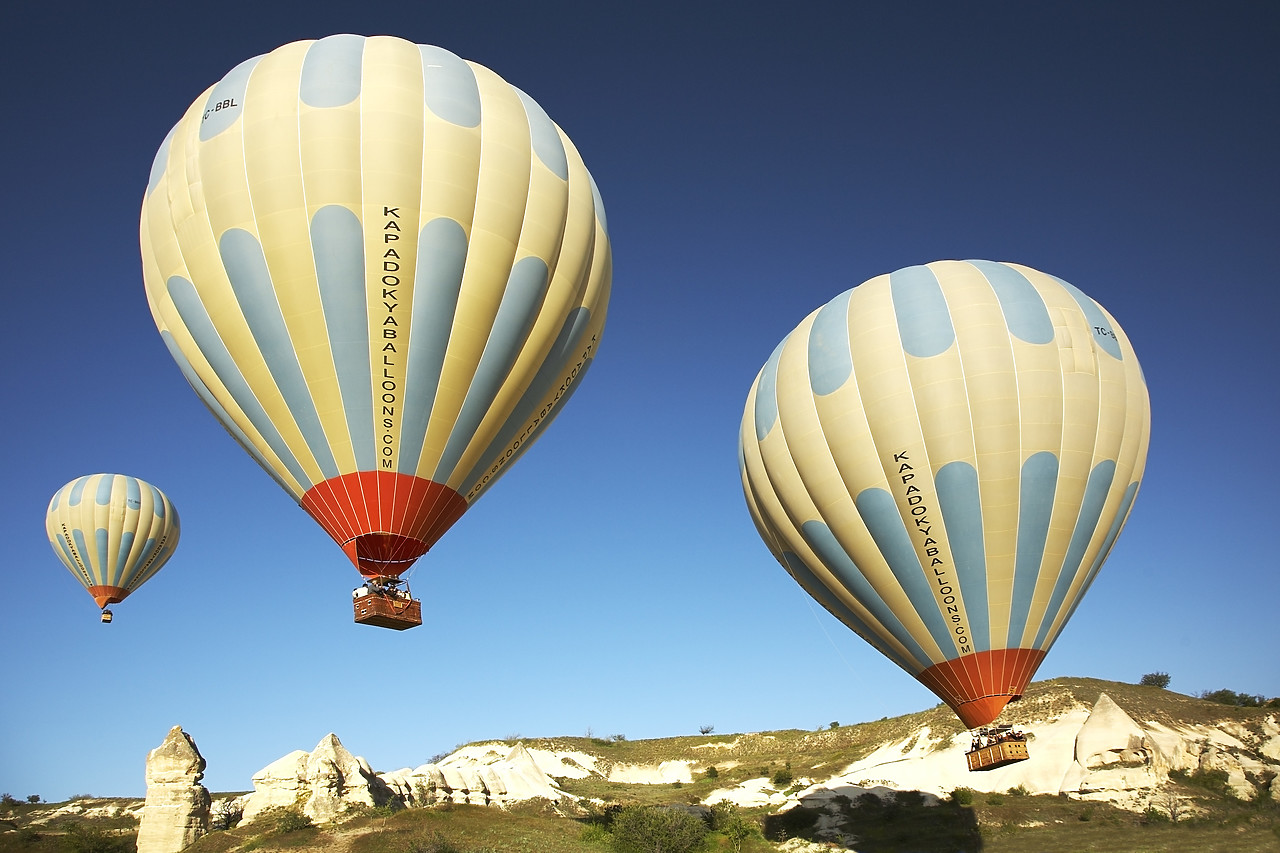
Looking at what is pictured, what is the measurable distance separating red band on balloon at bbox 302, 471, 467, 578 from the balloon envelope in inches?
1043

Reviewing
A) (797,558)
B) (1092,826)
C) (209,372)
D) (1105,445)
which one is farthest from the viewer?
(1092,826)

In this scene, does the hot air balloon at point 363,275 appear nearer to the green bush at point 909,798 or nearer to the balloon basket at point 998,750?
the balloon basket at point 998,750

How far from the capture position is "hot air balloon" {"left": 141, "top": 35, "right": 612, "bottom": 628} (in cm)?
1485

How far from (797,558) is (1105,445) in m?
6.84

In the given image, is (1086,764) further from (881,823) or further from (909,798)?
(881,823)

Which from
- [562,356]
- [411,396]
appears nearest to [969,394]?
[562,356]

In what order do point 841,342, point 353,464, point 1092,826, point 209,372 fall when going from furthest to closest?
point 1092,826 < point 841,342 < point 209,372 < point 353,464

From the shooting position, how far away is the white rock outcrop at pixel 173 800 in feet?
81.7

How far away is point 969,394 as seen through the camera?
55.5ft

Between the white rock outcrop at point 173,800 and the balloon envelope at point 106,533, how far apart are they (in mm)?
13016

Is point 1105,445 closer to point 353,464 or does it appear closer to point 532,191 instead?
point 532,191

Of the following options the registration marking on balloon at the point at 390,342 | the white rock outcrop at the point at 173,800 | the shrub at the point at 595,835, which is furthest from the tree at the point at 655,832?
→ the registration marking on balloon at the point at 390,342

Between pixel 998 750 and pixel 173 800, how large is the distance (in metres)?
22.7

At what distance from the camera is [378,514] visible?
14898 millimetres
